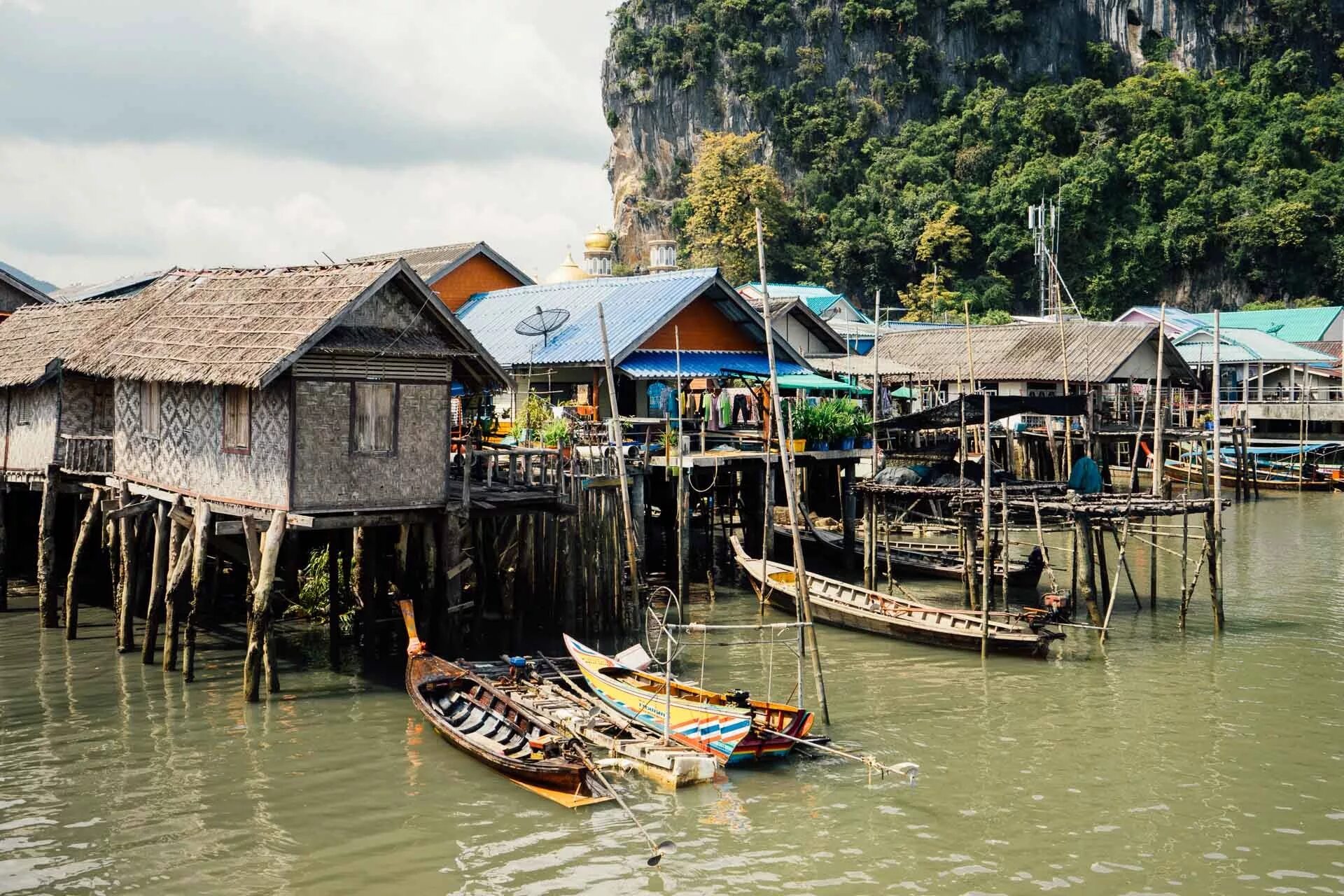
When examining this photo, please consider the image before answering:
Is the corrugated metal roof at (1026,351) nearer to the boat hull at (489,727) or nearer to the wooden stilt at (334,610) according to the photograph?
the wooden stilt at (334,610)

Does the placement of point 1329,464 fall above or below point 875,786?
above

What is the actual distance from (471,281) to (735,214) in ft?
132

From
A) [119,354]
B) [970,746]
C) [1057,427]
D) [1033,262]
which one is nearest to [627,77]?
[1033,262]

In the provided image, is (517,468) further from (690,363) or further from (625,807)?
(625,807)

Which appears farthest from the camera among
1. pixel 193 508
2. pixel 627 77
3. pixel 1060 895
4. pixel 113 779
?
pixel 627 77

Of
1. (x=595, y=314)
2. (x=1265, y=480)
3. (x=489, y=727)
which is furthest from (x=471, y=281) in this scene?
(x=1265, y=480)

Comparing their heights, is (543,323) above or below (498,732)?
above

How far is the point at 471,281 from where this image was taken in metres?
35.9

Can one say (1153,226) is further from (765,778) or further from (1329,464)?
(765,778)

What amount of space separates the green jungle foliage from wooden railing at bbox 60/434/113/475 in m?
52.4

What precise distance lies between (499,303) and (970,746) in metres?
19.8

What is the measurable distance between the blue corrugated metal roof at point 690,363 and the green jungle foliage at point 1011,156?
41502 mm

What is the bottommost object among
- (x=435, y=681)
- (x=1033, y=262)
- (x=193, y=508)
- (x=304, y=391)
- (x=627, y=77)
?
(x=435, y=681)

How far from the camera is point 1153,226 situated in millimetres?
74812
